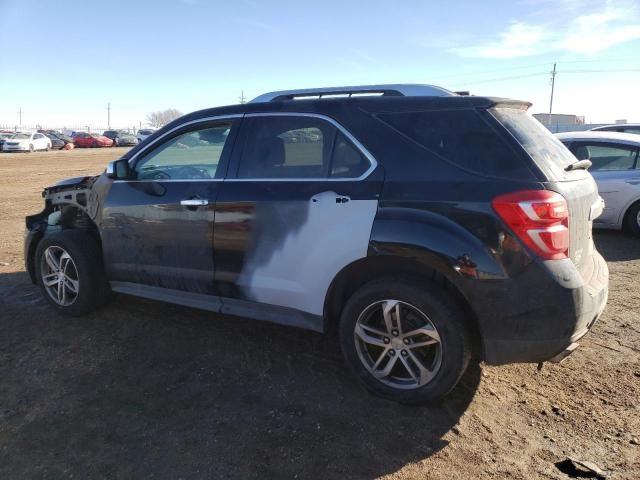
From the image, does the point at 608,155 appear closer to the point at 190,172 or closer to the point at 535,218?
the point at 535,218

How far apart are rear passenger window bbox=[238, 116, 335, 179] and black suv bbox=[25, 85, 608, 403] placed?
0.03 feet

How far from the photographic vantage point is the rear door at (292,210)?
3.28 meters

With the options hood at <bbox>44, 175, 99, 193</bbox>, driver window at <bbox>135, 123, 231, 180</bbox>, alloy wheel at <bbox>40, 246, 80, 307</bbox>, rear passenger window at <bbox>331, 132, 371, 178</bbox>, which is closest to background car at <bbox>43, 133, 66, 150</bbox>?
hood at <bbox>44, 175, 99, 193</bbox>

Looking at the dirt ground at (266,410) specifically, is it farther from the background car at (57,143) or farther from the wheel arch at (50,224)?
the background car at (57,143)

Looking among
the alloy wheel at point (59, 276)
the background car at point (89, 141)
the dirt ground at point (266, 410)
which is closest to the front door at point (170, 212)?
the alloy wheel at point (59, 276)

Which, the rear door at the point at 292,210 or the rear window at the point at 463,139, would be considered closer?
the rear window at the point at 463,139

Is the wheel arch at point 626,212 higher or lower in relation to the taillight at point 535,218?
lower

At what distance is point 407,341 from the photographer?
3209mm

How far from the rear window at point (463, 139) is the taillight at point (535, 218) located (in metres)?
0.15

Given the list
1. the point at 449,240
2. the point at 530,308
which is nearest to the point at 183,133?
the point at 449,240

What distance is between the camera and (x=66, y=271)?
183 inches

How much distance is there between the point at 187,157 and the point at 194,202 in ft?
1.73

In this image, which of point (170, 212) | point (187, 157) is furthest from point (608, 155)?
point (170, 212)

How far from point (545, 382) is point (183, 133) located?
3284 millimetres
